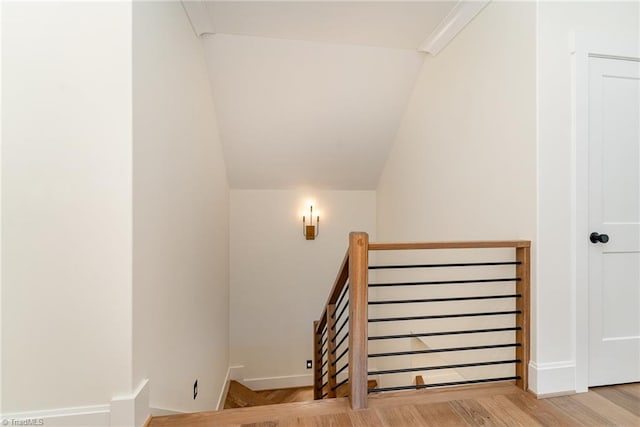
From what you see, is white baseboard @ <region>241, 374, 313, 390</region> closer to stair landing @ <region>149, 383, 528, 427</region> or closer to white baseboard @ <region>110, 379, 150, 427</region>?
stair landing @ <region>149, 383, 528, 427</region>

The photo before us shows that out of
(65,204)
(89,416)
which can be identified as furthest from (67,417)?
(65,204)

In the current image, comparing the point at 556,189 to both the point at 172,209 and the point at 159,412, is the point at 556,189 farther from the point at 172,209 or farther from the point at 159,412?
the point at 159,412

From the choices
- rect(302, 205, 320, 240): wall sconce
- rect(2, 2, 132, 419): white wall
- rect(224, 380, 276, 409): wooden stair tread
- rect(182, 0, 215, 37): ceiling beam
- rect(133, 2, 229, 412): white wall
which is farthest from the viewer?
rect(302, 205, 320, 240): wall sconce

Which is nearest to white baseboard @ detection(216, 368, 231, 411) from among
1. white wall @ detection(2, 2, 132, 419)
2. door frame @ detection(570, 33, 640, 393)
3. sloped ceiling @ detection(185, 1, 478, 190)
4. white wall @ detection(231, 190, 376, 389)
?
white wall @ detection(231, 190, 376, 389)

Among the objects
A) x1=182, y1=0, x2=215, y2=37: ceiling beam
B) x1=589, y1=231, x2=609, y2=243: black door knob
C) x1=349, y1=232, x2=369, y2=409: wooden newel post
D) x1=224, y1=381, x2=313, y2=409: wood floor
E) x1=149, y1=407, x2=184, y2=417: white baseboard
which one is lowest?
x1=224, y1=381, x2=313, y2=409: wood floor

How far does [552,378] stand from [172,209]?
7.41 ft

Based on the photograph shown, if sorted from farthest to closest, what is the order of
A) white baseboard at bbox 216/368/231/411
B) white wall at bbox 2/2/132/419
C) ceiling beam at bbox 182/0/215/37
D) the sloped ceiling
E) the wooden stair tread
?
the wooden stair tread < white baseboard at bbox 216/368/231/411 < the sloped ceiling < ceiling beam at bbox 182/0/215/37 < white wall at bbox 2/2/132/419

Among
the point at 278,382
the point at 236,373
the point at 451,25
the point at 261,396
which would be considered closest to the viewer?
the point at 451,25

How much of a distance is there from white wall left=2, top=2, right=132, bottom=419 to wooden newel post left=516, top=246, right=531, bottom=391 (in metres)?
1.94

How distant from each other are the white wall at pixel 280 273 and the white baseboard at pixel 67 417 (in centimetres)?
283

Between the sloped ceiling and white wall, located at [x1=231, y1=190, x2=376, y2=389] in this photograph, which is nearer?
the sloped ceiling

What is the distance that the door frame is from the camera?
1698 mm

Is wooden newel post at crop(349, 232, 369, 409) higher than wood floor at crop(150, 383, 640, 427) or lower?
higher

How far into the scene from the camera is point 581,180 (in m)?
1.71
